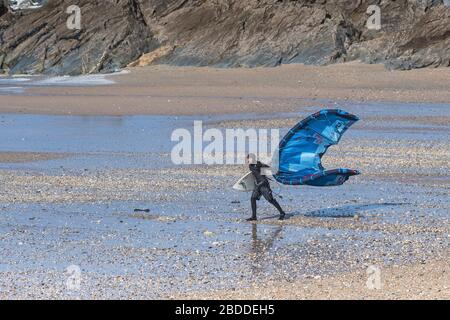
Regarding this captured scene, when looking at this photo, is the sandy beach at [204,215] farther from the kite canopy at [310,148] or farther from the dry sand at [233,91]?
the dry sand at [233,91]

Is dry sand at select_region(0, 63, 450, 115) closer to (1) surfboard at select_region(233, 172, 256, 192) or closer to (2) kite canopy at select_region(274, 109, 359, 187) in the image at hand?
(2) kite canopy at select_region(274, 109, 359, 187)

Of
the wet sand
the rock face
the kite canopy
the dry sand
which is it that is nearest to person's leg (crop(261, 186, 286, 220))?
the kite canopy

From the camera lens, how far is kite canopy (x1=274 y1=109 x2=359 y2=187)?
12.9 metres

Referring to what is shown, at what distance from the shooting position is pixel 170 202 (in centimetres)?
1420

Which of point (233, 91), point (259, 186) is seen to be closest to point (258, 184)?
point (259, 186)

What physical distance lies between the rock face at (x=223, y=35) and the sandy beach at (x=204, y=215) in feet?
52.6

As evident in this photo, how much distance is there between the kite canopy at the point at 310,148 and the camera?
12.9 metres

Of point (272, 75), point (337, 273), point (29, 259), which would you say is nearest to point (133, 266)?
point (29, 259)

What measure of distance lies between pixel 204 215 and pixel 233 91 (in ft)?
69.1

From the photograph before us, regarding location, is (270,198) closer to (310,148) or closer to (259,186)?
(259,186)

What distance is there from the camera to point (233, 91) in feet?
112

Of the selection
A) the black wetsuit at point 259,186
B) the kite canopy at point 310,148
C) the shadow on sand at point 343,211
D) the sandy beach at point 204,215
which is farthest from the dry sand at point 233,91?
the black wetsuit at point 259,186
